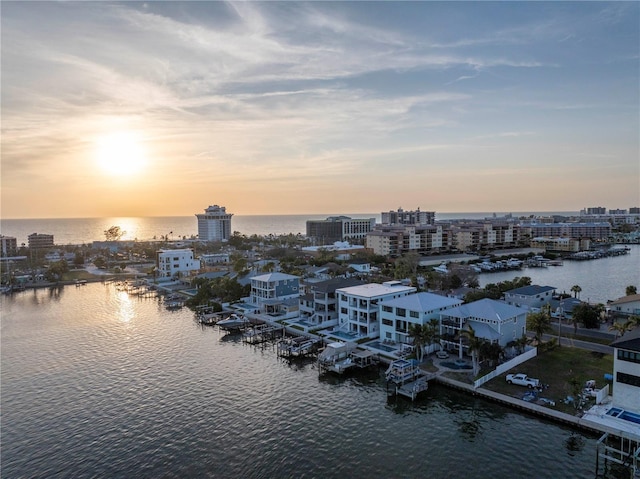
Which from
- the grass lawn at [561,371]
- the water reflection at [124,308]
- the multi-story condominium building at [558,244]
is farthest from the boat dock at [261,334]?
the multi-story condominium building at [558,244]

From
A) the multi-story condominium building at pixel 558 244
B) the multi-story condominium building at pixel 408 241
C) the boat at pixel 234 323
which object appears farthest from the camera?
the multi-story condominium building at pixel 558 244

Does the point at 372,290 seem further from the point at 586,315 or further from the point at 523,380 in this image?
the point at 586,315

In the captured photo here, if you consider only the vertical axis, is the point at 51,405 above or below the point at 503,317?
below

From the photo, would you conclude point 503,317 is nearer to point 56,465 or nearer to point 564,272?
point 56,465

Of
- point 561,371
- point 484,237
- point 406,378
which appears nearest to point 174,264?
point 406,378

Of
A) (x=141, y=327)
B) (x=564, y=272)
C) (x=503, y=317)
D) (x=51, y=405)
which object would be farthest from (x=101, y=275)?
(x=564, y=272)

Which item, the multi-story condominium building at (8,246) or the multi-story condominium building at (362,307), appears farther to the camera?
the multi-story condominium building at (8,246)

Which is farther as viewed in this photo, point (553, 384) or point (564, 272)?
point (564, 272)

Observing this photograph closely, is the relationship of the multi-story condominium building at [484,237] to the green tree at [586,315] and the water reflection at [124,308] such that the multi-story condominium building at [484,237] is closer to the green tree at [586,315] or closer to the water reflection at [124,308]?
the green tree at [586,315]
